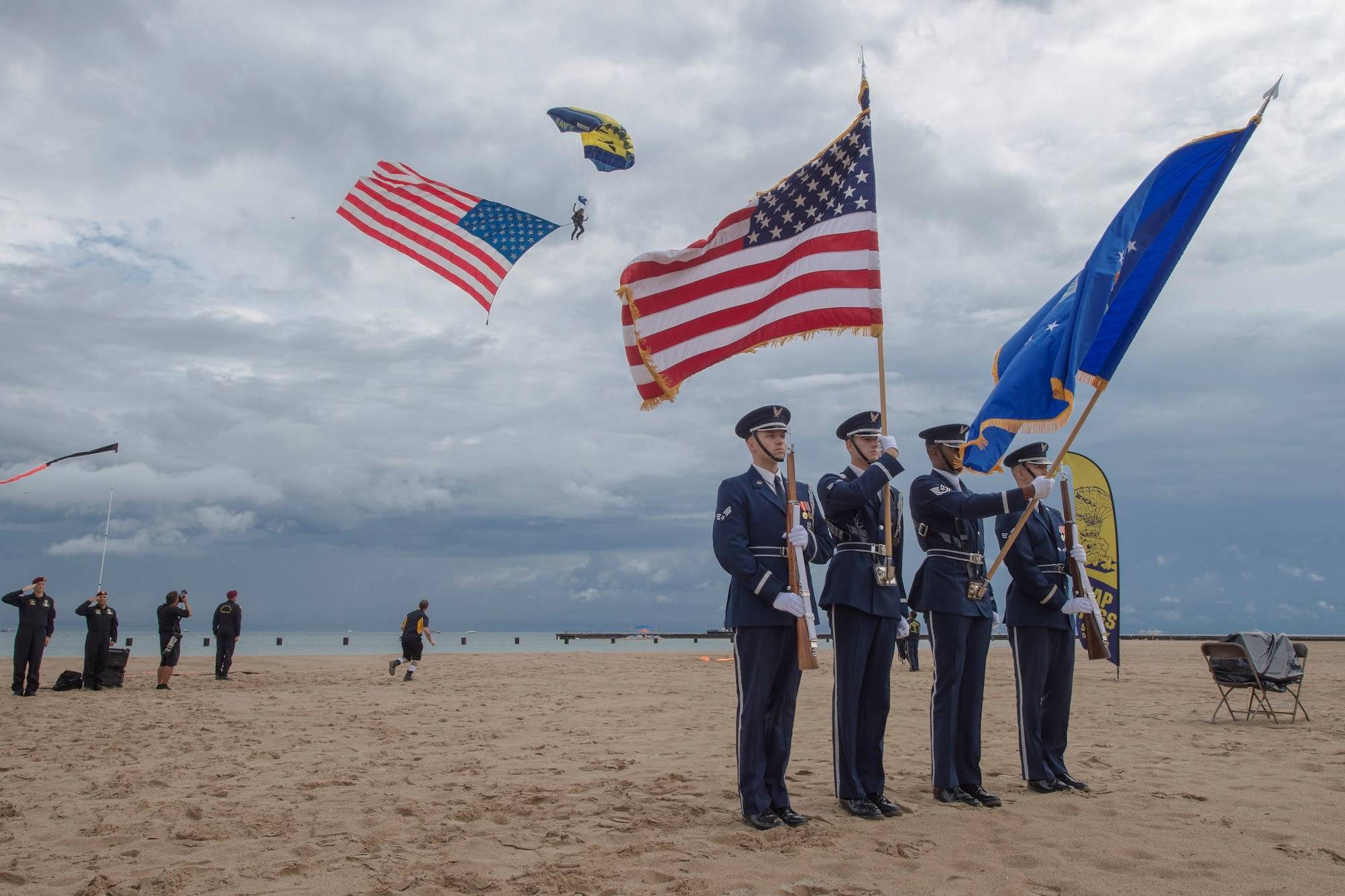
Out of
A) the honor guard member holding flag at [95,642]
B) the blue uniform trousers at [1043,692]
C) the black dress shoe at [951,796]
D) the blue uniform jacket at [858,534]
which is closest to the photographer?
the blue uniform jacket at [858,534]

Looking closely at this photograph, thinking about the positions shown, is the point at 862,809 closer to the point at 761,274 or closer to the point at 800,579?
the point at 800,579

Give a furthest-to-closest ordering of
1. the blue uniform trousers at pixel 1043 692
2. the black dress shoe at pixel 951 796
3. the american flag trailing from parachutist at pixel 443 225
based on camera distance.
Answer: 1. the american flag trailing from parachutist at pixel 443 225
2. the blue uniform trousers at pixel 1043 692
3. the black dress shoe at pixel 951 796

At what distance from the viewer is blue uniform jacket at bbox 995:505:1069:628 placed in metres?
5.53

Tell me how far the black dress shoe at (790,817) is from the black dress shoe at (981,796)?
1.13 metres

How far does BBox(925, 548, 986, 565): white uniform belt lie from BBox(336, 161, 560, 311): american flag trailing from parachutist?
27.2 feet

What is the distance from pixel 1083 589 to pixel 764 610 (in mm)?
2530

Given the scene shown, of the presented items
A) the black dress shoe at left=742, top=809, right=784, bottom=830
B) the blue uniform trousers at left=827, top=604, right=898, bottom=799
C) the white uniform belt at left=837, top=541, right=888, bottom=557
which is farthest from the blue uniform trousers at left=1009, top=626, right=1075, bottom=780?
the black dress shoe at left=742, top=809, right=784, bottom=830

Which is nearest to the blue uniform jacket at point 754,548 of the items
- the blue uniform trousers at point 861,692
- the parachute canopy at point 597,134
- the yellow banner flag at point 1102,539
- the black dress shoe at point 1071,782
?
the blue uniform trousers at point 861,692

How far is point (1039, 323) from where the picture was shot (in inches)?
240

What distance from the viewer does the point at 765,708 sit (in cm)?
461

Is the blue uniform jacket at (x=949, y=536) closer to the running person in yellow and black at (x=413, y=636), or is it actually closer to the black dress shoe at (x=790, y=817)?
the black dress shoe at (x=790, y=817)

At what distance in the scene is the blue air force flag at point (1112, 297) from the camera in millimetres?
5199

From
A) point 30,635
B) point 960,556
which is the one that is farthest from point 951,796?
point 30,635

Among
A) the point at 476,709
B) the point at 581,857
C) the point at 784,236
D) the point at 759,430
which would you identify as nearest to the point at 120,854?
the point at 581,857
